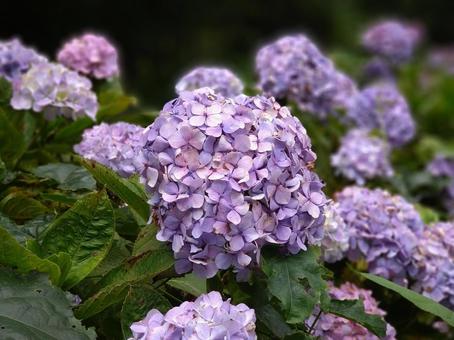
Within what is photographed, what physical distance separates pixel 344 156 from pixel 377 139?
21 cm

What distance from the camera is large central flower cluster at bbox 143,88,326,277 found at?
1.58 metres

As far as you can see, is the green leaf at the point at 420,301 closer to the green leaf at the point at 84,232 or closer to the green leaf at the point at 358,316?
the green leaf at the point at 358,316

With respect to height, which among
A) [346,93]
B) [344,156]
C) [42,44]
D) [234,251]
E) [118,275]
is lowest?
[118,275]

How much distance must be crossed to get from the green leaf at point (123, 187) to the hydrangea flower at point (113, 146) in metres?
0.18

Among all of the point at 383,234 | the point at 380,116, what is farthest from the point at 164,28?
the point at 383,234

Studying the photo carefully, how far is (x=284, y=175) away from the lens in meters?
1.64

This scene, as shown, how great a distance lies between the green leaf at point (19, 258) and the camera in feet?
5.31

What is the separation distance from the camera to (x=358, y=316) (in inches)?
71.4

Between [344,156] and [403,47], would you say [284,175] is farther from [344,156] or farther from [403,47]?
[403,47]

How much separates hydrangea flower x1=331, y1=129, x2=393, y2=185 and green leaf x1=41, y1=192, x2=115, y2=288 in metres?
1.58

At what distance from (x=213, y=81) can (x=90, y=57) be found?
42 cm

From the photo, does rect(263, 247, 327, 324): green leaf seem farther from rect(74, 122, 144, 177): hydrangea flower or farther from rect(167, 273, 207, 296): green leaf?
rect(74, 122, 144, 177): hydrangea flower

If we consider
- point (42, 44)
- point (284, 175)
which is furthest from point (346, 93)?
point (42, 44)

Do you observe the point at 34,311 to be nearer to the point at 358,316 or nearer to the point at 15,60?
the point at 358,316
